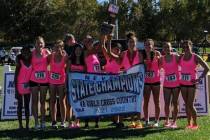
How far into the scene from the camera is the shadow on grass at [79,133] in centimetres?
1095

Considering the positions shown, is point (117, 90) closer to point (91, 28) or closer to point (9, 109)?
point (9, 109)

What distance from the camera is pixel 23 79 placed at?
11.6m

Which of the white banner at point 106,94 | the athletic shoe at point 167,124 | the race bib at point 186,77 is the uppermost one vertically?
the race bib at point 186,77

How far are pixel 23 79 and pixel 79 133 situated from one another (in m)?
1.74

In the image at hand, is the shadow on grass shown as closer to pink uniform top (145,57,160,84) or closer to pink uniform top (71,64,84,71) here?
pink uniform top (145,57,160,84)

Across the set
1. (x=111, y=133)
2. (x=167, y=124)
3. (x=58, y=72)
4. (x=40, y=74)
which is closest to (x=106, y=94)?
(x=111, y=133)

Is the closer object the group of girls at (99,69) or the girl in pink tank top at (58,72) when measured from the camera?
the group of girls at (99,69)

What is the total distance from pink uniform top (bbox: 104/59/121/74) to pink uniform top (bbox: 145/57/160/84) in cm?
68

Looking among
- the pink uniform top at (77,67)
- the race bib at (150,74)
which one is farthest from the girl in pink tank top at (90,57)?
the race bib at (150,74)

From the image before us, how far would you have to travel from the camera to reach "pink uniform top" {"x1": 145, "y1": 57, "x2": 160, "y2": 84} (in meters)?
12.0

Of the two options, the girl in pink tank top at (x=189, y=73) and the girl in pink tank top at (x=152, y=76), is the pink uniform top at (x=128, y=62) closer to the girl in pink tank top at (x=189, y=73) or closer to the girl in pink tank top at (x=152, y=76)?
the girl in pink tank top at (x=152, y=76)

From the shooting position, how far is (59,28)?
187ft

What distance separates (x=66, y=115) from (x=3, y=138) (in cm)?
188

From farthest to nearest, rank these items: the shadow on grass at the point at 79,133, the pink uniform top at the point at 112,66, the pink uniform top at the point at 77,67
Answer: the pink uniform top at the point at 112,66 → the pink uniform top at the point at 77,67 → the shadow on grass at the point at 79,133
